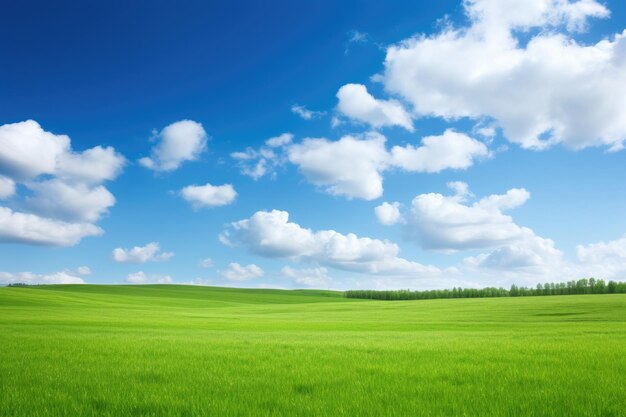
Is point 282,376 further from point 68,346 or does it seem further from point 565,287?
point 565,287

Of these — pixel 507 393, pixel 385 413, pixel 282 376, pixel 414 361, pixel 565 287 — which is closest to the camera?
pixel 385 413

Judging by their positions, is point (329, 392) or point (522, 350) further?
point (522, 350)

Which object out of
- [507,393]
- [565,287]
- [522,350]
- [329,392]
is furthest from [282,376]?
[565,287]

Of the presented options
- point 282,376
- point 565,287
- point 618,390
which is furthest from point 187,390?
point 565,287

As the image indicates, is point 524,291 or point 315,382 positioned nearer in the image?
point 315,382

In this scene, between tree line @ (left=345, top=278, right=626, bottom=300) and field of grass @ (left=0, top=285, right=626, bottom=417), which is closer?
field of grass @ (left=0, top=285, right=626, bottom=417)

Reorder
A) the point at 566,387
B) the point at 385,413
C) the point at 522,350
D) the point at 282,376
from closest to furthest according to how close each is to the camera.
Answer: the point at 385,413 → the point at 566,387 → the point at 282,376 → the point at 522,350

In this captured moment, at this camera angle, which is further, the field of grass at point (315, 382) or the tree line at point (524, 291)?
the tree line at point (524, 291)

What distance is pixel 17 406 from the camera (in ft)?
25.0

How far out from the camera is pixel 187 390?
8594mm

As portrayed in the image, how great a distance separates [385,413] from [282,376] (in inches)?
146

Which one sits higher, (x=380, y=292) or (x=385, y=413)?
(x=385, y=413)

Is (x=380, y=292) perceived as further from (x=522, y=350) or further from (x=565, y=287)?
(x=522, y=350)

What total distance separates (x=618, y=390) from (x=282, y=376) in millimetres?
6854
